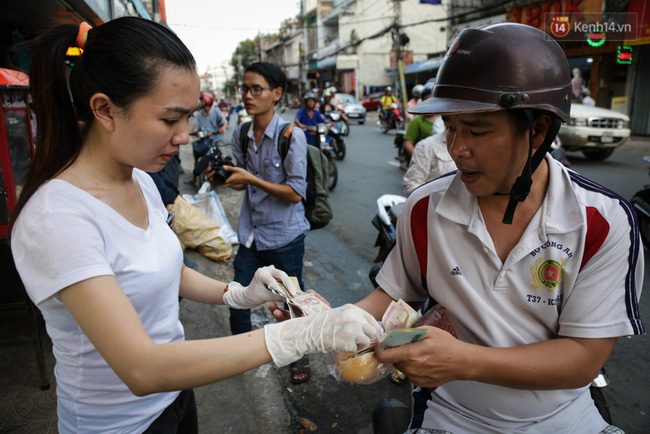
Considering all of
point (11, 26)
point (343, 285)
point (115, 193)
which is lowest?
point (343, 285)

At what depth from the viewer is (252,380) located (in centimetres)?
298

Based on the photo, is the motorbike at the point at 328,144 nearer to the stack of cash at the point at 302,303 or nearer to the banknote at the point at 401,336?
the stack of cash at the point at 302,303

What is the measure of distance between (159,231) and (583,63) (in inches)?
708

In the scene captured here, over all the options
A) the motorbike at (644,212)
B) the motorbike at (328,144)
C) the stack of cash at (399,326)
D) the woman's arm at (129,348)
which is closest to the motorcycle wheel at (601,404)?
the stack of cash at (399,326)

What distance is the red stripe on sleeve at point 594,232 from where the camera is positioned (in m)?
1.27

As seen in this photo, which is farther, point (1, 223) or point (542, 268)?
point (1, 223)

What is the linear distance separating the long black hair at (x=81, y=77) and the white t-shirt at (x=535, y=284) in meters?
0.99

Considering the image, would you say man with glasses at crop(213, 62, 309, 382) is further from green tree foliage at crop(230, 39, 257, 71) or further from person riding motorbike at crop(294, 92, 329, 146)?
green tree foliage at crop(230, 39, 257, 71)

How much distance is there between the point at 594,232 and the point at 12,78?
10.0 feet

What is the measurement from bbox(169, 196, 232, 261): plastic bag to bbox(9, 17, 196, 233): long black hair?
367 centimetres

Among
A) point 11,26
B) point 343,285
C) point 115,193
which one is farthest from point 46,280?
point 11,26

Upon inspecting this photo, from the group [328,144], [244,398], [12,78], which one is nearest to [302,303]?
[244,398]

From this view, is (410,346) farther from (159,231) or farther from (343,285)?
(343,285)

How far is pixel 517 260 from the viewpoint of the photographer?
1337 mm
